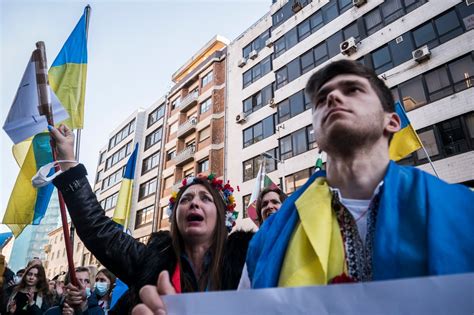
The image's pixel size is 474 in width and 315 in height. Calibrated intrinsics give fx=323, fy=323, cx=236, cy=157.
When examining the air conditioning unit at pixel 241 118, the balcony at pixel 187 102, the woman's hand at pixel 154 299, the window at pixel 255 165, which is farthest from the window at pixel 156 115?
the woman's hand at pixel 154 299

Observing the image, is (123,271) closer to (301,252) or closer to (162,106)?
(301,252)

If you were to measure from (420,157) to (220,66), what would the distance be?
18.8m

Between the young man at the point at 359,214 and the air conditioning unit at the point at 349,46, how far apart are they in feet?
54.8

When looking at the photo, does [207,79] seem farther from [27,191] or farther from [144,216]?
[27,191]

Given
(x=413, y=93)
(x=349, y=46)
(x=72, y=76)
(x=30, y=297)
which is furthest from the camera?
(x=349, y=46)

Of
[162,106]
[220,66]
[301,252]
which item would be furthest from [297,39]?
[301,252]

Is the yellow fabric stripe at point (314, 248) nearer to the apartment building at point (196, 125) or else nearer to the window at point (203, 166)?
the apartment building at point (196, 125)

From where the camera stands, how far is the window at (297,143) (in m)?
17.7

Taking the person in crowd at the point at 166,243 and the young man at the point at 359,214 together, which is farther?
the person in crowd at the point at 166,243

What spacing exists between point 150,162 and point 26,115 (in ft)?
99.7

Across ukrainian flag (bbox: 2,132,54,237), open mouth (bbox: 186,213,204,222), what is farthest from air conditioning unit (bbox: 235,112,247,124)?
open mouth (bbox: 186,213,204,222)

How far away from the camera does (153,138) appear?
34438mm

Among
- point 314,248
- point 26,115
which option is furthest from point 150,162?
point 314,248

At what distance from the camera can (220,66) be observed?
90.4 ft
